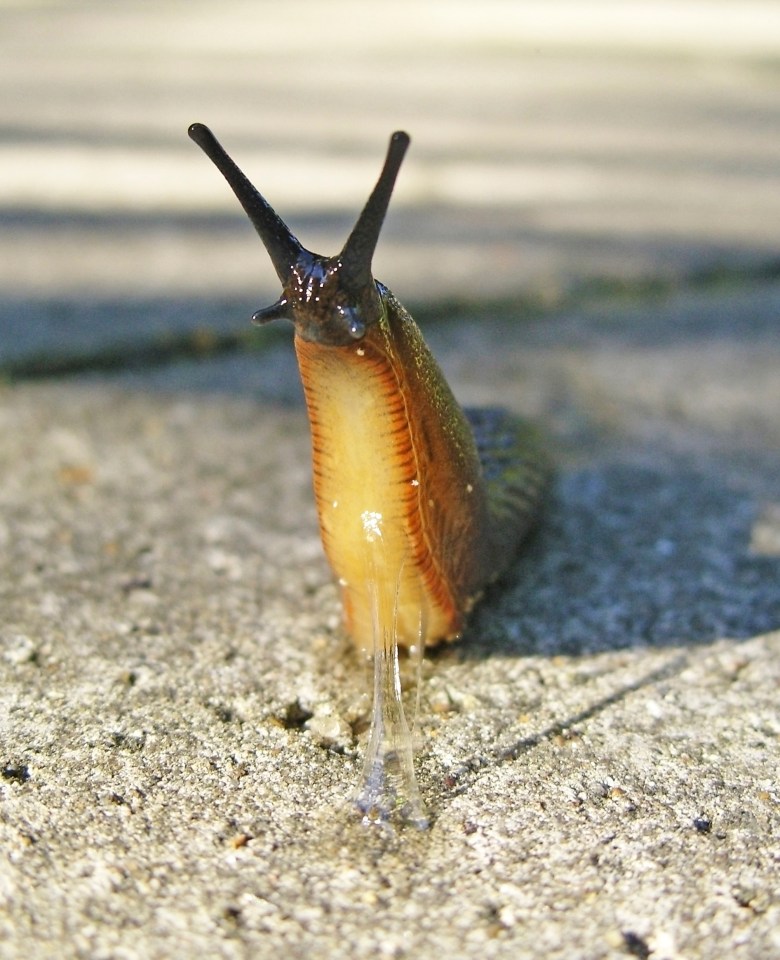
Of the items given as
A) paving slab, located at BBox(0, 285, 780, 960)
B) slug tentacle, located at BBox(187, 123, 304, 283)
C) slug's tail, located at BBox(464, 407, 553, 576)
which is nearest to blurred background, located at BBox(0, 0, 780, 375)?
paving slab, located at BBox(0, 285, 780, 960)

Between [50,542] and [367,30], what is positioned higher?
[367,30]

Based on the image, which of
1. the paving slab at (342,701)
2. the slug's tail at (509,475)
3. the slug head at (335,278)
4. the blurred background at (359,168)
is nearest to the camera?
the paving slab at (342,701)

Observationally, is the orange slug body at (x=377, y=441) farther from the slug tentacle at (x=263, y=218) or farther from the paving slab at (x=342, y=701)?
the paving slab at (x=342, y=701)

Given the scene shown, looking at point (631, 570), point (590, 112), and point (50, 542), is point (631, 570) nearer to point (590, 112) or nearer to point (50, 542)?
point (50, 542)

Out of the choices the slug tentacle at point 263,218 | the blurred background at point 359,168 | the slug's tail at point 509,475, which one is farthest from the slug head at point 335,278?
the blurred background at point 359,168

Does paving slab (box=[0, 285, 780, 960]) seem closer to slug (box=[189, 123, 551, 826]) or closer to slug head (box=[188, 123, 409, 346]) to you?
slug (box=[189, 123, 551, 826])

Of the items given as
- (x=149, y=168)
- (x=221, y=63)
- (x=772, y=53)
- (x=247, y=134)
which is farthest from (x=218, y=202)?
(x=772, y=53)

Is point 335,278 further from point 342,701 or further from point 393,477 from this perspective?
point 342,701
